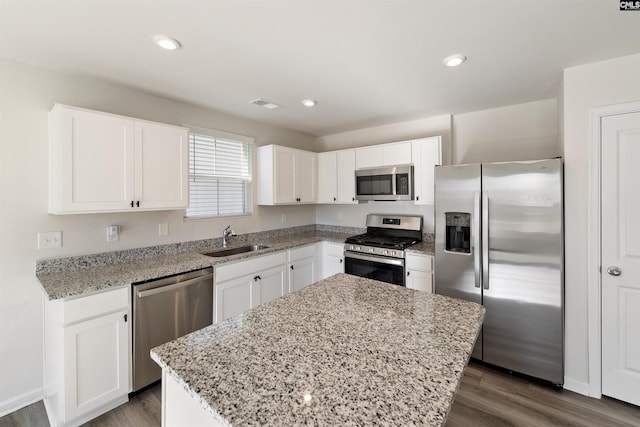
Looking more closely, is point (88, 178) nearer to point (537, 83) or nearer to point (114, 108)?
point (114, 108)

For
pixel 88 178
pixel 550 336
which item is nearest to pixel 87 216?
pixel 88 178

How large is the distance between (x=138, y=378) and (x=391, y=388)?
2118mm

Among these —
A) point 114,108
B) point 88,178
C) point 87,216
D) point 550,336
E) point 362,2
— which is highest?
point 362,2

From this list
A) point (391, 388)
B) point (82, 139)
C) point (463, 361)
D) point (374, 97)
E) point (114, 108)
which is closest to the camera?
point (391, 388)

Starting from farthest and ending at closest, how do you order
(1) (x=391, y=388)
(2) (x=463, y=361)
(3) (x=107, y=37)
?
(3) (x=107, y=37) < (2) (x=463, y=361) < (1) (x=391, y=388)

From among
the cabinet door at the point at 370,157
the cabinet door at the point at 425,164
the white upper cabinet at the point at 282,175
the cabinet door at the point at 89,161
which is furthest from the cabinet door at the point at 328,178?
the cabinet door at the point at 89,161

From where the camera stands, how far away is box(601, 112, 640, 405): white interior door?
6.49 feet

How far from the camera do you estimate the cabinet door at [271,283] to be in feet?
9.63

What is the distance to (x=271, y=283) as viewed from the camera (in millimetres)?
3037

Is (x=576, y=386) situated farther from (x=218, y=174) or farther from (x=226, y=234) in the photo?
(x=218, y=174)

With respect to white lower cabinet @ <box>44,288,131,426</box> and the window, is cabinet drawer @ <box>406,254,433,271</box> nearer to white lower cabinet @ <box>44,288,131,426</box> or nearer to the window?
the window

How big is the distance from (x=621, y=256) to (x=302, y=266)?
277cm

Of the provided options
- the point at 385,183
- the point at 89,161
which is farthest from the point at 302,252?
the point at 89,161

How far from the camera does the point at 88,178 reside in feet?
6.65
